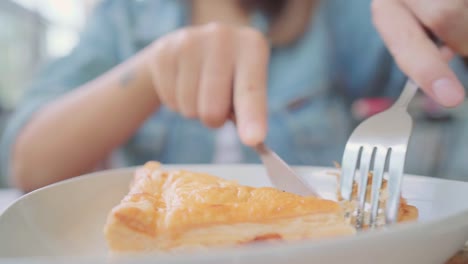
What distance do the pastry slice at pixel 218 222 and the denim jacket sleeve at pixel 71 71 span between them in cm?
109

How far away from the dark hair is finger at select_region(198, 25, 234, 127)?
2.60 ft

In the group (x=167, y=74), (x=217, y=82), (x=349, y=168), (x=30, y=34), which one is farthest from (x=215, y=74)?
(x=30, y=34)

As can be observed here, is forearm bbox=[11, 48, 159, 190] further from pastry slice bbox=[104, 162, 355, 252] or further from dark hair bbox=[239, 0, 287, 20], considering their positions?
pastry slice bbox=[104, 162, 355, 252]

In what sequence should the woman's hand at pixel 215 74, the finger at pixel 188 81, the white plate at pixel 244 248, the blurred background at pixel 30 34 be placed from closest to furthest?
1. the white plate at pixel 244 248
2. the woman's hand at pixel 215 74
3. the finger at pixel 188 81
4. the blurred background at pixel 30 34

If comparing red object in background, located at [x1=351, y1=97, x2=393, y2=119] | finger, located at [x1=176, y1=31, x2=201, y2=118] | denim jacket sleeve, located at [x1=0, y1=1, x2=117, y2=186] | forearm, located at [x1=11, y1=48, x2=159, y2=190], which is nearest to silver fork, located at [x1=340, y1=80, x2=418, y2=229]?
finger, located at [x1=176, y1=31, x2=201, y2=118]

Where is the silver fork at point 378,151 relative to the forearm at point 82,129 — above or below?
below

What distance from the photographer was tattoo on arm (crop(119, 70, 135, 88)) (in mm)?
1156

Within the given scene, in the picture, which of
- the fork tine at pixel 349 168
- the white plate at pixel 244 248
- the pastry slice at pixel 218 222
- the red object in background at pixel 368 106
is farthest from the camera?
the red object in background at pixel 368 106

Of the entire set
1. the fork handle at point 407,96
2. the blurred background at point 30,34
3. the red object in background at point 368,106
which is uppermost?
the blurred background at point 30,34

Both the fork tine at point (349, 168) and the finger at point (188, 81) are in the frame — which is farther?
the finger at point (188, 81)

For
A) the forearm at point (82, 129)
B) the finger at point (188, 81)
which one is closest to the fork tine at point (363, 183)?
the finger at point (188, 81)

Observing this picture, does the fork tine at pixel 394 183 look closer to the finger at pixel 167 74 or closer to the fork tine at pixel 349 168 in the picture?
the fork tine at pixel 349 168

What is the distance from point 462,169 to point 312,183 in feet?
3.88

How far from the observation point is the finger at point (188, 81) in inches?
32.3
